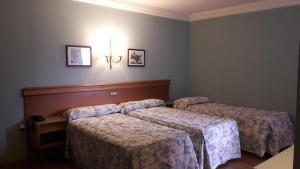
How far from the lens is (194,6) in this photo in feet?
14.6

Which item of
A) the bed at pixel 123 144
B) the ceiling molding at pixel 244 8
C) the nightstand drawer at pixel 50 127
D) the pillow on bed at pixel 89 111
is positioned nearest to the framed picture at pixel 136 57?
the pillow on bed at pixel 89 111

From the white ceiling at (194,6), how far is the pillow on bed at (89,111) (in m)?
1.68

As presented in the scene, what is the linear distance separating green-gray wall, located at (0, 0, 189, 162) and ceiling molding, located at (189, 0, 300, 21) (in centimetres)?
123

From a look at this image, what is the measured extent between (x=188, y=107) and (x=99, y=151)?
7.21ft

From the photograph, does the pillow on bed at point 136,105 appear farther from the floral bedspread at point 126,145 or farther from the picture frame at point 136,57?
the picture frame at point 136,57

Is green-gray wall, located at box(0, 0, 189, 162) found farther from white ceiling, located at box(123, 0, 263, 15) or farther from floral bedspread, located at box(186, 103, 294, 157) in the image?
floral bedspread, located at box(186, 103, 294, 157)

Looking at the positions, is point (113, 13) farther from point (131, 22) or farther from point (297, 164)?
point (297, 164)

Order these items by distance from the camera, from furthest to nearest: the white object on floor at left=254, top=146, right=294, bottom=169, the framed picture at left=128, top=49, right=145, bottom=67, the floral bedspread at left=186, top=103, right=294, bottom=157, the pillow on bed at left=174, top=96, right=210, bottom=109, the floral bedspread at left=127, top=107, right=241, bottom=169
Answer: the pillow on bed at left=174, top=96, right=210, bottom=109
the framed picture at left=128, top=49, right=145, bottom=67
the floral bedspread at left=186, top=103, right=294, bottom=157
the floral bedspread at left=127, top=107, right=241, bottom=169
the white object on floor at left=254, top=146, right=294, bottom=169

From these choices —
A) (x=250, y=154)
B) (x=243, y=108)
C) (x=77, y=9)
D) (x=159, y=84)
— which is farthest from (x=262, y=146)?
(x=77, y=9)

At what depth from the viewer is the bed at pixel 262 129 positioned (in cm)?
351

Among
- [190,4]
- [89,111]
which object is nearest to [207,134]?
[89,111]

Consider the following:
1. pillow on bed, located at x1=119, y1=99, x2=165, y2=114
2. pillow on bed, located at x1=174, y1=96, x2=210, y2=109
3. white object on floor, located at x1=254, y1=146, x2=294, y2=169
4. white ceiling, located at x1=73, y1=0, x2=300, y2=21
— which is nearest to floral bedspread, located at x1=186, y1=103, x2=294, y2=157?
pillow on bed, located at x1=174, y1=96, x2=210, y2=109

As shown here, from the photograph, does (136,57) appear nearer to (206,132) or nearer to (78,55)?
(78,55)

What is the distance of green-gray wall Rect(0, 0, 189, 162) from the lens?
313 cm
